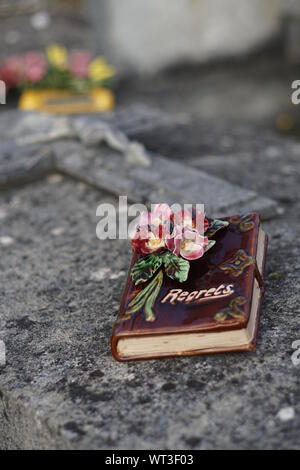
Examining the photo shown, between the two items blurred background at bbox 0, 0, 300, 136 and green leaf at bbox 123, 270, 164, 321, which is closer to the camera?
green leaf at bbox 123, 270, 164, 321

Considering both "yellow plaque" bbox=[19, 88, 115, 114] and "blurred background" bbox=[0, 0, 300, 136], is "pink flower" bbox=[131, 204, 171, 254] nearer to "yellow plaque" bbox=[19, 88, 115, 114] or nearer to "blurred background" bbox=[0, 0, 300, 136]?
"yellow plaque" bbox=[19, 88, 115, 114]

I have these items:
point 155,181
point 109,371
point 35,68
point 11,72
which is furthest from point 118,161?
point 11,72

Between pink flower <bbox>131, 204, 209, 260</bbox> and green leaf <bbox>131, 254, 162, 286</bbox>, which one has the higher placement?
pink flower <bbox>131, 204, 209, 260</bbox>

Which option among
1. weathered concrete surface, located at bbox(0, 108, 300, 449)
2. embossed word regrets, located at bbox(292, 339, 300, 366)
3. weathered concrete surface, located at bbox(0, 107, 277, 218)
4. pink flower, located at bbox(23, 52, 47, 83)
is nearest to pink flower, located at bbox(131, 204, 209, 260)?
weathered concrete surface, located at bbox(0, 108, 300, 449)

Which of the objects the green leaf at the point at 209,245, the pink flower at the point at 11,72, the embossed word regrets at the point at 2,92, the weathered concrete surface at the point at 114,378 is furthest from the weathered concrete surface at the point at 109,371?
the pink flower at the point at 11,72

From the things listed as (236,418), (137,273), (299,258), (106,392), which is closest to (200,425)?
(236,418)

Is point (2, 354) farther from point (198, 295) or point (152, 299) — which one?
point (198, 295)
